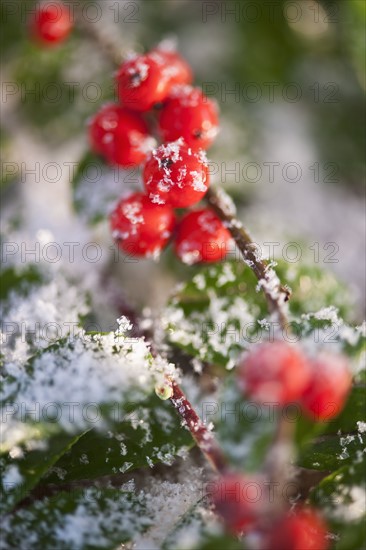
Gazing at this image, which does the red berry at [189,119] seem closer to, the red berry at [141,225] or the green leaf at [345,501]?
the red berry at [141,225]

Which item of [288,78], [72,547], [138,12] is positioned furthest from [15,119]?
[72,547]

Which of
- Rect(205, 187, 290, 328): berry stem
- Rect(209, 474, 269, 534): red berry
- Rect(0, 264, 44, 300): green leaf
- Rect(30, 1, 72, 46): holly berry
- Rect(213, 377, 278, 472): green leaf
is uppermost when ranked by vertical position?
Rect(30, 1, 72, 46): holly berry

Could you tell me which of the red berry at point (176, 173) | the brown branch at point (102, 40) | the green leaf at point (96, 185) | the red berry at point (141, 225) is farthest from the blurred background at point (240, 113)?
the red berry at point (176, 173)

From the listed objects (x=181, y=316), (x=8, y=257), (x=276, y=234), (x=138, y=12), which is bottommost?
(x=181, y=316)

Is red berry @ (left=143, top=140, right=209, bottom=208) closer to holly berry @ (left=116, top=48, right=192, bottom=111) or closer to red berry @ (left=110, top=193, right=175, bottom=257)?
red berry @ (left=110, top=193, right=175, bottom=257)

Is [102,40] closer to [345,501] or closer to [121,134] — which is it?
[121,134]

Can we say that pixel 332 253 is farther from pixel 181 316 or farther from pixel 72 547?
pixel 72 547

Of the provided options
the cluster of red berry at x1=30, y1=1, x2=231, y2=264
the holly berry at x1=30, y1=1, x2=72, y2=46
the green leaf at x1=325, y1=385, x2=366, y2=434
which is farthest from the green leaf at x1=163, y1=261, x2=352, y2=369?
the holly berry at x1=30, y1=1, x2=72, y2=46
